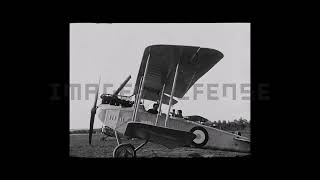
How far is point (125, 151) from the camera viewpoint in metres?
4.72

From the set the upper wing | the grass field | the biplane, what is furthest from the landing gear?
the upper wing

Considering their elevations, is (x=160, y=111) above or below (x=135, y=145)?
above

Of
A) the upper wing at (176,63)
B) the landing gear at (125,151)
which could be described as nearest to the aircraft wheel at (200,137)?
the upper wing at (176,63)

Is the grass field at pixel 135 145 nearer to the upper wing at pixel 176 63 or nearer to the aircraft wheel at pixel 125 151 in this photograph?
the aircraft wheel at pixel 125 151

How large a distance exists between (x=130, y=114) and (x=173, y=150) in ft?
2.73

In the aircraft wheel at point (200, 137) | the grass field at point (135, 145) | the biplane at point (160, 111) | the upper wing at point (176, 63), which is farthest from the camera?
the aircraft wheel at point (200, 137)

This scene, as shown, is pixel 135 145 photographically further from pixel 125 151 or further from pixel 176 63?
pixel 176 63

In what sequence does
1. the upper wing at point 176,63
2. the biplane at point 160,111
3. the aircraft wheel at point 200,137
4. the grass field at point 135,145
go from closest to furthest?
the upper wing at point 176,63 < the biplane at point 160,111 < the grass field at point 135,145 < the aircraft wheel at point 200,137

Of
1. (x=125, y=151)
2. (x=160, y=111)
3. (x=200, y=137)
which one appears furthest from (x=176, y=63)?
(x=125, y=151)

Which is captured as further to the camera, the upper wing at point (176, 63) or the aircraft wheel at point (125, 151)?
the aircraft wheel at point (125, 151)

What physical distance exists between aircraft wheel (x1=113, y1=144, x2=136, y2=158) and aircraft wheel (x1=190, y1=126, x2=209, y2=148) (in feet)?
3.13

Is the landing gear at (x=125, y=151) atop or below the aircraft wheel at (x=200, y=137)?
below

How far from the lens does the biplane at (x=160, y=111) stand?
4301 mm

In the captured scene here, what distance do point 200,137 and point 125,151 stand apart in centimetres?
116
